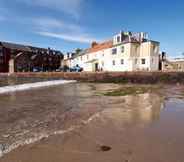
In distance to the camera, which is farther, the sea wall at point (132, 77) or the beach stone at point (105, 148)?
the sea wall at point (132, 77)

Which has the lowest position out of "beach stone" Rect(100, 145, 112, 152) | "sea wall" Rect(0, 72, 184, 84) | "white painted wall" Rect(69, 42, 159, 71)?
"beach stone" Rect(100, 145, 112, 152)

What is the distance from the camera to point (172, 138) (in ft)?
17.0

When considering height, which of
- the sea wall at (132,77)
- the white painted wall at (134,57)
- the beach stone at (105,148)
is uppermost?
the white painted wall at (134,57)

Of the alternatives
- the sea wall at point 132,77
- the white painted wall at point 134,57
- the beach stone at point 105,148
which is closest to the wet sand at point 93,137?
the beach stone at point 105,148

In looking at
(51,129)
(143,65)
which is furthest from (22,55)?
(51,129)

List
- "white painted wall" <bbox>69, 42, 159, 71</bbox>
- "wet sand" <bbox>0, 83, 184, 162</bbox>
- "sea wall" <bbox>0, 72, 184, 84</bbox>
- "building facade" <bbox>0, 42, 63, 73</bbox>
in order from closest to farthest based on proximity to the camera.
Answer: "wet sand" <bbox>0, 83, 184, 162</bbox>, "sea wall" <bbox>0, 72, 184, 84</bbox>, "white painted wall" <bbox>69, 42, 159, 71</bbox>, "building facade" <bbox>0, 42, 63, 73</bbox>

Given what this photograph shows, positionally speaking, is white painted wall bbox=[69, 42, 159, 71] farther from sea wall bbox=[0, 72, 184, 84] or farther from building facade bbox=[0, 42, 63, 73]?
building facade bbox=[0, 42, 63, 73]

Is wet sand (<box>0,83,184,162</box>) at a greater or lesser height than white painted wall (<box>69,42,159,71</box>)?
lesser

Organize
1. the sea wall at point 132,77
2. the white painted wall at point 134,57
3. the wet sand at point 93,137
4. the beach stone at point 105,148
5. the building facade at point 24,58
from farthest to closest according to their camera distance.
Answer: the building facade at point 24,58, the white painted wall at point 134,57, the sea wall at point 132,77, the beach stone at point 105,148, the wet sand at point 93,137

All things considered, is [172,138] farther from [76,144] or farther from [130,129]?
[76,144]

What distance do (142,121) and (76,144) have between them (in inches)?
124

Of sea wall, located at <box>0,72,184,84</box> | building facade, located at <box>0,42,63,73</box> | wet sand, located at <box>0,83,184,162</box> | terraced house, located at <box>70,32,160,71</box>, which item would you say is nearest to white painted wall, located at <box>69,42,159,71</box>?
terraced house, located at <box>70,32,160,71</box>

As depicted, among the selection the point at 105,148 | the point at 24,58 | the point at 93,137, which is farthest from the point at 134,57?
the point at 24,58

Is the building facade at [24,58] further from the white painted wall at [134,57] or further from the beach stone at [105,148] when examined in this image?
the beach stone at [105,148]
